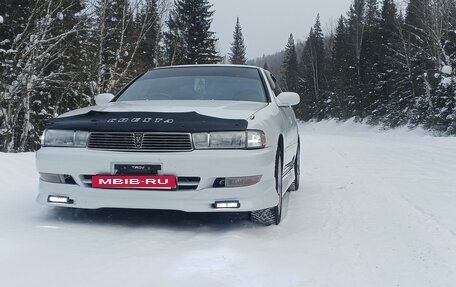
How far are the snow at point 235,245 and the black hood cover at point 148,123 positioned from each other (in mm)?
810

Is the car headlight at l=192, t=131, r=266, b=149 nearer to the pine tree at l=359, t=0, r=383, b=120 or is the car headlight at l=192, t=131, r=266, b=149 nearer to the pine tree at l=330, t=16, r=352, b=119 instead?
the pine tree at l=359, t=0, r=383, b=120

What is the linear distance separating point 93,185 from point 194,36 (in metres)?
38.1

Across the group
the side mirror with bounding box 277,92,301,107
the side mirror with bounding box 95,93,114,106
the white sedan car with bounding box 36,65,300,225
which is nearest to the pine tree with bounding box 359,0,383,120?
the side mirror with bounding box 277,92,301,107

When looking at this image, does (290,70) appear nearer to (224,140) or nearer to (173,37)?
(173,37)

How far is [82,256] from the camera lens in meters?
3.23

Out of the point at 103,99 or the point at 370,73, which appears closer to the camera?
the point at 103,99

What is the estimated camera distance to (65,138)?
3.97m

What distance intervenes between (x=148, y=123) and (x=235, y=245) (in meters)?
1.13

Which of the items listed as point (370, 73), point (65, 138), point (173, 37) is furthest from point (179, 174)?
point (370, 73)

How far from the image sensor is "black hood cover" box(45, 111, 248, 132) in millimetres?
3762

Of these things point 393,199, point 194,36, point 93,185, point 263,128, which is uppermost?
point 194,36

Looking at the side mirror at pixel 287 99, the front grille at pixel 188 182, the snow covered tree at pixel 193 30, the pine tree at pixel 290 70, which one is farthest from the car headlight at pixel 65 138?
the pine tree at pixel 290 70

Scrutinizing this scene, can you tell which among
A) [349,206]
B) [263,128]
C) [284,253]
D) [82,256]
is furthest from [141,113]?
[349,206]

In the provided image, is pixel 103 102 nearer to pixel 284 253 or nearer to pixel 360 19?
pixel 284 253
